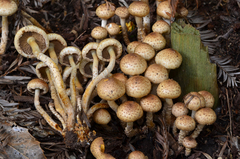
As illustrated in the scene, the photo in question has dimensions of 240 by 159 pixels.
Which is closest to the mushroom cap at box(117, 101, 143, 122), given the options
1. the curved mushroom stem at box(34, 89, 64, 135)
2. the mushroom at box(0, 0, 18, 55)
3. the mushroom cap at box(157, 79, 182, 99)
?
the mushroom cap at box(157, 79, 182, 99)

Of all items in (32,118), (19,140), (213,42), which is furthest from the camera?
(213,42)

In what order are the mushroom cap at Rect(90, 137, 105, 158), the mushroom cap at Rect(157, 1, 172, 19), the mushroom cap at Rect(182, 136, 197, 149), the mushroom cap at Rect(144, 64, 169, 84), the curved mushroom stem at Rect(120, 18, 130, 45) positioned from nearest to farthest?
the mushroom cap at Rect(90, 137, 105, 158) < the mushroom cap at Rect(182, 136, 197, 149) < the mushroom cap at Rect(144, 64, 169, 84) < the mushroom cap at Rect(157, 1, 172, 19) < the curved mushroom stem at Rect(120, 18, 130, 45)

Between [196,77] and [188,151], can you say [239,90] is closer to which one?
[196,77]

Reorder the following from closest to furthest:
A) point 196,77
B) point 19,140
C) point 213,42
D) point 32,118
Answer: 1. point 19,140
2. point 32,118
3. point 196,77
4. point 213,42

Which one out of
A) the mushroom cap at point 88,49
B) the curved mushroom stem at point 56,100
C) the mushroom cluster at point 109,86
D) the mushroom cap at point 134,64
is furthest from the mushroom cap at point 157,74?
the curved mushroom stem at point 56,100

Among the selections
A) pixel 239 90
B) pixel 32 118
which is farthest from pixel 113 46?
pixel 239 90

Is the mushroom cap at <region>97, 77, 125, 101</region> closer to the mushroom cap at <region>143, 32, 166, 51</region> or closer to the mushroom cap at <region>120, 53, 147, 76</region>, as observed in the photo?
the mushroom cap at <region>120, 53, 147, 76</region>

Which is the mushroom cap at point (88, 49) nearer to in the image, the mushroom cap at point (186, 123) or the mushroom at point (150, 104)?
the mushroom at point (150, 104)
